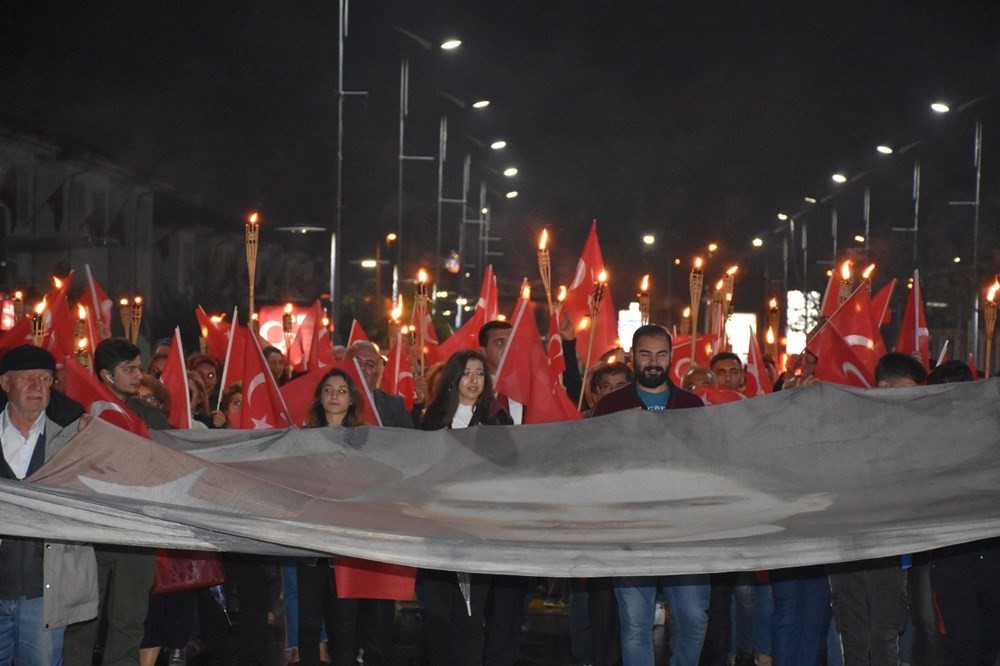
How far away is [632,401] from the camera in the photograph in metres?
7.63

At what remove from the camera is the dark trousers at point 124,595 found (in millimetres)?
6977

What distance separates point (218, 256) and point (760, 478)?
45.8 meters

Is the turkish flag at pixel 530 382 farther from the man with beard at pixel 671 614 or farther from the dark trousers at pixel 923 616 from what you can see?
the dark trousers at pixel 923 616

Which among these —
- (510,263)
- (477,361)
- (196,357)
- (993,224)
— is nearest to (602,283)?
(196,357)

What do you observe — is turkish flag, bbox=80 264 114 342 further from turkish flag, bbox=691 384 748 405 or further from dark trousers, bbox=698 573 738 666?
dark trousers, bbox=698 573 738 666

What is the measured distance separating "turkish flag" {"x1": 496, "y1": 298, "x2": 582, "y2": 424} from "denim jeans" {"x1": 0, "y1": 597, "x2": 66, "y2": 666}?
4.16 m

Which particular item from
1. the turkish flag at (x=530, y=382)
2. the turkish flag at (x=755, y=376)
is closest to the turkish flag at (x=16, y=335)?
the turkish flag at (x=530, y=382)

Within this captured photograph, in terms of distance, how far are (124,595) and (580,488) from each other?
7.95 ft

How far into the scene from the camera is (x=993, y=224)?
33.0 metres

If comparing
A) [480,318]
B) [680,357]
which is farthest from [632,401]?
[480,318]

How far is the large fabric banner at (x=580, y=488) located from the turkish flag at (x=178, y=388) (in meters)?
2.16

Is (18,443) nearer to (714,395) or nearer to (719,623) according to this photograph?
(719,623)

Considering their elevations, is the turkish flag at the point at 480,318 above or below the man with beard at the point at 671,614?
above

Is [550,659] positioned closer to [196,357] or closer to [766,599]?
[766,599]
